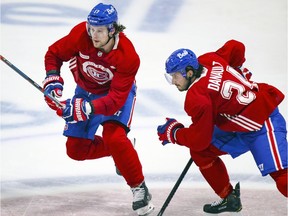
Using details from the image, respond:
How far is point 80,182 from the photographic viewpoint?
4.68 m

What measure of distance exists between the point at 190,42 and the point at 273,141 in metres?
2.31

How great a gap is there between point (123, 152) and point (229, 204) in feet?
2.02

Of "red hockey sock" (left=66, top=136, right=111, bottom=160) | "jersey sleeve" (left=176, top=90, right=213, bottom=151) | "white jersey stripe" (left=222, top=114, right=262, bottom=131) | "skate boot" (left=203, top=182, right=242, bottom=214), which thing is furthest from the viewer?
"red hockey sock" (left=66, top=136, right=111, bottom=160)

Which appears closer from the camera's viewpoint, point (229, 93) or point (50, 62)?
point (229, 93)

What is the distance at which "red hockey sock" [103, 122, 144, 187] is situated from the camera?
4.15 meters

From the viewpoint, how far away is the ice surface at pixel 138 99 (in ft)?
14.8

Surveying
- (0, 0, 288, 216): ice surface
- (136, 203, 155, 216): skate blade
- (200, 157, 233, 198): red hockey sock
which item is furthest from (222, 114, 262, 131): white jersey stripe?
(136, 203, 155, 216): skate blade

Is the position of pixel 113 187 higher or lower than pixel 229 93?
lower

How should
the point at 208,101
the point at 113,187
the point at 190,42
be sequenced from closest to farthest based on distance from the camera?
1. the point at 208,101
2. the point at 113,187
3. the point at 190,42

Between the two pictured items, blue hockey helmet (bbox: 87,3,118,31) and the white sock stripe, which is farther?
blue hockey helmet (bbox: 87,3,118,31)

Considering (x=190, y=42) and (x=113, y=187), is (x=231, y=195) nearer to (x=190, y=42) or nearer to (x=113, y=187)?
(x=113, y=187)

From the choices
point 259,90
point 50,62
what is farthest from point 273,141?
point 50,62

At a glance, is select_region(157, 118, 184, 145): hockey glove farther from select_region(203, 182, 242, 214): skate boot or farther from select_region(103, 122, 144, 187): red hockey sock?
select_region(203, 182, 242, 214): skate boot

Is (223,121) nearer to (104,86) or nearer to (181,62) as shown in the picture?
(181,62)
